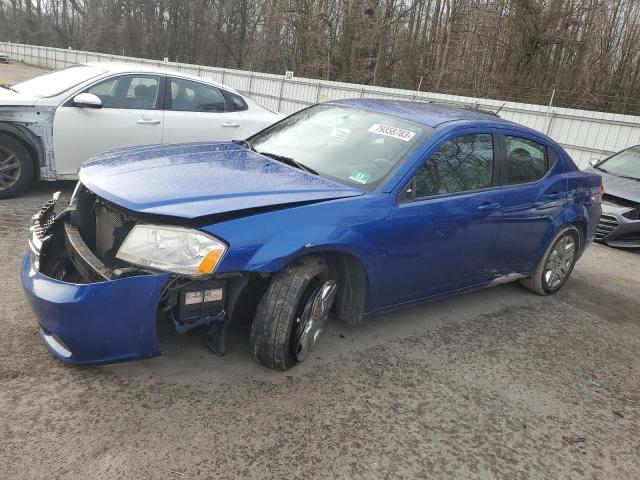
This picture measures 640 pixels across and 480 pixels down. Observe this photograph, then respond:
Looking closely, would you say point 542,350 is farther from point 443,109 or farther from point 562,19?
point 562,19

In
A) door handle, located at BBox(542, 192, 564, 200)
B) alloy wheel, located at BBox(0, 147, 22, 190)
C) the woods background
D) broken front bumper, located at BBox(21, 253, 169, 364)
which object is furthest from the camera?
the woods background

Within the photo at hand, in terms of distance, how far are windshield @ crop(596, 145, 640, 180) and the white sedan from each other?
19.1 ft

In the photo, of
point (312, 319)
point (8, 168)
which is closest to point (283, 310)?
point (312, 319)

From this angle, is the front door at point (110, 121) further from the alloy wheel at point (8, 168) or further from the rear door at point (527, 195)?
the rear door at point (527, 195)

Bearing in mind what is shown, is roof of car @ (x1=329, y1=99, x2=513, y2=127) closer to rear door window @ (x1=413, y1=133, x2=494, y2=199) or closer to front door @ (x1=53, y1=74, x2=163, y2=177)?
rear door window @ (x1=413, y1=133, x2=494, y2=199)

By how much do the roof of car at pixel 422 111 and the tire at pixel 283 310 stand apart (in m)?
1.49

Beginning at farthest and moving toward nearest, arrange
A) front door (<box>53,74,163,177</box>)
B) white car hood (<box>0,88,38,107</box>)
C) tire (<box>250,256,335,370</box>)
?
front door (<box>53,74,163,177</box>)
white car hood (<box>0,88,38,107</box>)
tire (<box>250,256,335,370</box>)

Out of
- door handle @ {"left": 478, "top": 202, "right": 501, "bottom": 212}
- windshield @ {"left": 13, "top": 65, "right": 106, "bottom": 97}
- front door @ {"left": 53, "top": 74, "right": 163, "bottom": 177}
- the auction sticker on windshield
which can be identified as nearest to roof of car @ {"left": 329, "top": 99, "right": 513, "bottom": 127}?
the auction sticker on windshield

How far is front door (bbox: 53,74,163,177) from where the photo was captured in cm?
566

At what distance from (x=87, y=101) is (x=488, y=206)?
4.17 metres

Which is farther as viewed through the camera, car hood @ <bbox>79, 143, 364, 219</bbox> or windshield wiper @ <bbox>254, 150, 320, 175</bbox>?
windshield wiper @ <bbox>254, 150, 320, 175</bbox>

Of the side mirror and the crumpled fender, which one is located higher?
the side mirror

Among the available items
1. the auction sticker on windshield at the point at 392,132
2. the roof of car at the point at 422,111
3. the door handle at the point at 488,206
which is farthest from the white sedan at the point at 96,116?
the door handle at the point at 488,206

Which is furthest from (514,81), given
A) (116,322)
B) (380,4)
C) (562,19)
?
(116,322)
